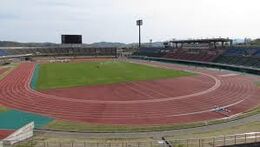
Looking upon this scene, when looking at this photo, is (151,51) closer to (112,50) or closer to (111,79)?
(112,50)

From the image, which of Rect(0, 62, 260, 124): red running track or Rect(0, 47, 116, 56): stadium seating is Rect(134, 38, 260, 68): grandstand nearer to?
Rect(0, 47, 116, 56): stadium seating

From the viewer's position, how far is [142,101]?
36500 mm

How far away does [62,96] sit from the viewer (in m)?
39.1

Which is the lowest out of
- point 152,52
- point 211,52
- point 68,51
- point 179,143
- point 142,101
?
point 142,101

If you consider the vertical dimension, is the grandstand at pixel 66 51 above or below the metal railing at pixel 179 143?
above

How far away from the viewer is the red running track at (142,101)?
1193 inches

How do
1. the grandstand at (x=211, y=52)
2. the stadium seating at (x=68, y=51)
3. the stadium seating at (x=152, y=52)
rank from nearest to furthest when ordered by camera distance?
the grandstand at (x=211, y=52) → the stadium seating at (x=152, y=52) → the stadium seating at (x=68, y=51)

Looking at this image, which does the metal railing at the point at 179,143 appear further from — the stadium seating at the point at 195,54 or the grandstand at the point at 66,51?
the grandstand at the point at 66,51

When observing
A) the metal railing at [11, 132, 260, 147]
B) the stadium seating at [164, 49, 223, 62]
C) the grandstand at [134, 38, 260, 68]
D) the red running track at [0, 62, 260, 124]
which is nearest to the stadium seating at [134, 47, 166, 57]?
the grandstand at [134, 38, 260, 68]

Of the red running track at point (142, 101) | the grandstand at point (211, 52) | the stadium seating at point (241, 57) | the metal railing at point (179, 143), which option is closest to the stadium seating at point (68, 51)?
the grandstand at point (211, 52)

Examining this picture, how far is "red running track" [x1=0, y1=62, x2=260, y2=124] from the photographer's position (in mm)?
30312

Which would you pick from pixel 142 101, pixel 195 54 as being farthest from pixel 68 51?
pixel 142 101

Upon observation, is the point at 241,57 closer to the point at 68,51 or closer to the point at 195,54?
the point at 195,54

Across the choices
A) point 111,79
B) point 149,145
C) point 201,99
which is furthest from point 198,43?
point 149,145
